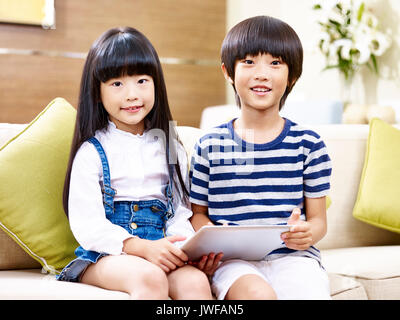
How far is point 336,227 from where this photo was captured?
1.74m

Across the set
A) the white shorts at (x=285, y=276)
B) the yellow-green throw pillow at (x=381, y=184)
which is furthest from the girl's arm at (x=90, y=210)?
the yellow-green throw pillow at (x=381, y=184)

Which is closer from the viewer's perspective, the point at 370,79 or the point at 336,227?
the point at 336,227

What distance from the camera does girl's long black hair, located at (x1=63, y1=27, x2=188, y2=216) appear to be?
126cm

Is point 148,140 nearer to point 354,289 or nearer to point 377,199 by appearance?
point 354,289

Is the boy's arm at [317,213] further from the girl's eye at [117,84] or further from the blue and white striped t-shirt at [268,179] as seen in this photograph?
the girl's eye at [117,84]

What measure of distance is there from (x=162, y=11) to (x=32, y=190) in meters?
2.84

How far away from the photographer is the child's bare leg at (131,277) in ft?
3.45

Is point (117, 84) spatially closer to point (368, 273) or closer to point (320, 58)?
point (368, 273)

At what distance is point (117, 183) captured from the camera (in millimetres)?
1277

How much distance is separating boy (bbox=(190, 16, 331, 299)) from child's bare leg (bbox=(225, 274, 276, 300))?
8 centimetres

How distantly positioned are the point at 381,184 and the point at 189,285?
0.90 m

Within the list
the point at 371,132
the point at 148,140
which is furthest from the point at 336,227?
the point at 148,140

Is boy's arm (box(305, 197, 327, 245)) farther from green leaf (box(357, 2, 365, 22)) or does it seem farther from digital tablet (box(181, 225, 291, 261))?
green leaf (box(357, 2, 365, 22))

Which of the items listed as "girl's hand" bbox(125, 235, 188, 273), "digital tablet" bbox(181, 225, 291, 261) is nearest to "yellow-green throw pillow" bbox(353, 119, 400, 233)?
"digital tablet" bbox(181, 225, 291, 261)
